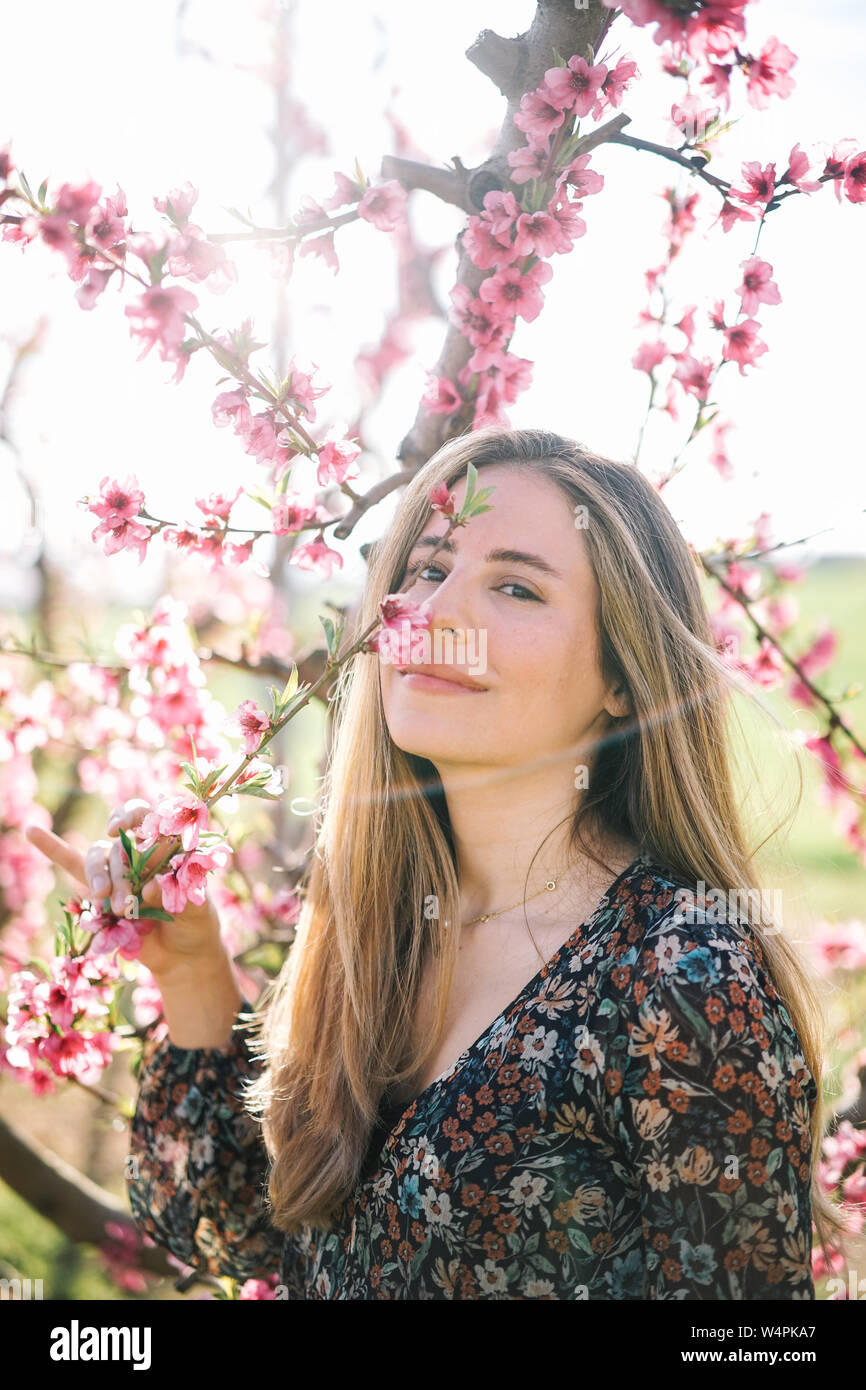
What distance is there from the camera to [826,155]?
1.48 m

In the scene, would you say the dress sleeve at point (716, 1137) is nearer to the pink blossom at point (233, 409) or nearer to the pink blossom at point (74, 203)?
the pink blossom at point (233, 409)

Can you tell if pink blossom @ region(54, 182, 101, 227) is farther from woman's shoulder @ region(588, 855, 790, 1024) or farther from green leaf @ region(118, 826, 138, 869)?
woman's shoulder @ region(588, 855, 790, 1024)

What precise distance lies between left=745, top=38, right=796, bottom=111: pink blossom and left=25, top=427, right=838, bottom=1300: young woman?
55cm

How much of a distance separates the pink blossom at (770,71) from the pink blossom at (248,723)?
905 millimetres

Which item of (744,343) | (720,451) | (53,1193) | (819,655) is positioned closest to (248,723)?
(744,343)

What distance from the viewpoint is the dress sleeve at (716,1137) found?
116cm

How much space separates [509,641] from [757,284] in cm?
65

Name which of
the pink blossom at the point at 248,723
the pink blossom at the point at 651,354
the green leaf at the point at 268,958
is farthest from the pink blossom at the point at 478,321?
the green leaf at the point at 268,958

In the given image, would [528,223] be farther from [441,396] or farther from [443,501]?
[443,501]

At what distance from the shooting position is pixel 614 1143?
1266mm

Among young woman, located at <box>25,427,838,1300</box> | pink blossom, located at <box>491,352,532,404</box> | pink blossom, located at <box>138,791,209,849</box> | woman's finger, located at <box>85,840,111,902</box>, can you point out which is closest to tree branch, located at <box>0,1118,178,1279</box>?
young woman, located at <box>25,427,838,1300</box>
